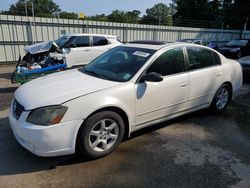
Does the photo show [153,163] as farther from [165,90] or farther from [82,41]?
[82,41]

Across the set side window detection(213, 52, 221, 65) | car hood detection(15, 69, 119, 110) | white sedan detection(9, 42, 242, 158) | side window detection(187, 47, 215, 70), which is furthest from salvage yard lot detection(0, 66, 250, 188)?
side window detection(213, 52, 221, 65)

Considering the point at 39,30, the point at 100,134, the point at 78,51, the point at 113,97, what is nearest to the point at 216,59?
the point at 113,97

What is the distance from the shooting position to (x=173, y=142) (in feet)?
12.2

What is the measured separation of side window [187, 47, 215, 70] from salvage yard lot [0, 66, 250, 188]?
1175mm

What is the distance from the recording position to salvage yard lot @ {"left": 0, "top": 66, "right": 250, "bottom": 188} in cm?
273

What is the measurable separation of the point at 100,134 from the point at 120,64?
1.28 m

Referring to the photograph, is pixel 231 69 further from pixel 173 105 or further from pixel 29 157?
pixel 29 157

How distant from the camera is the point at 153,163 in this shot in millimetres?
3102

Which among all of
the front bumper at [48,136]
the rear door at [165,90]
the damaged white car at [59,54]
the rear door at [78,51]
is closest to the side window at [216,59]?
the rear door at [165,90]

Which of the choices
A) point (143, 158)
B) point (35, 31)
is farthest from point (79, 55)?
point (143, 158)

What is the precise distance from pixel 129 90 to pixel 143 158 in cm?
98

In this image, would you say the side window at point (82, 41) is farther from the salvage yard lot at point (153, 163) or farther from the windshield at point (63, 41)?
the salvage yard lot at point (153, 163)

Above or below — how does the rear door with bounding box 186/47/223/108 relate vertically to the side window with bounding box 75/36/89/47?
below

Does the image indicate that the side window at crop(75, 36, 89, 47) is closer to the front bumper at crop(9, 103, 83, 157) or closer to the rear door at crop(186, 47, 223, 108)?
the rear door at crop(186, 47, 223, 108)
